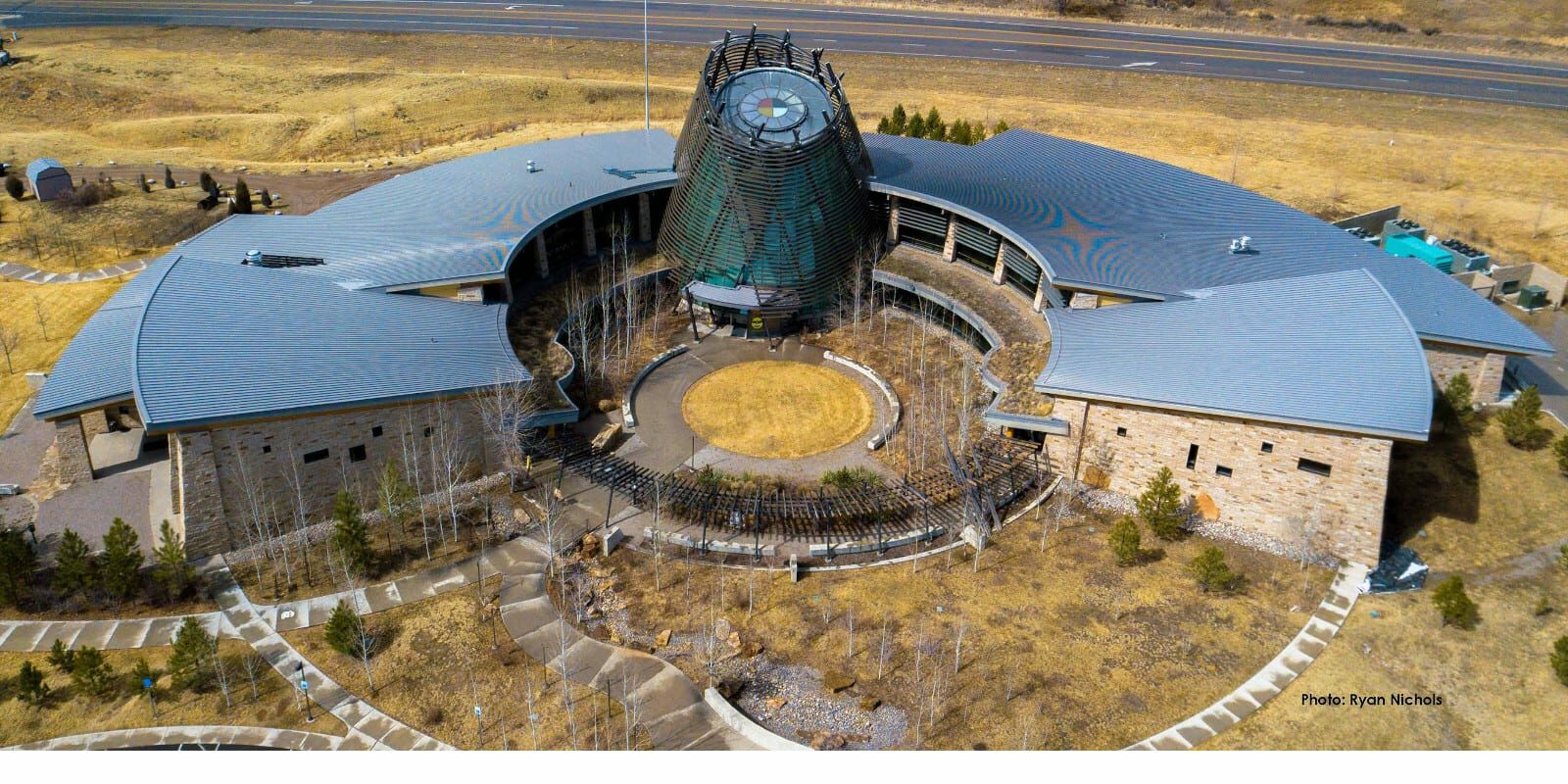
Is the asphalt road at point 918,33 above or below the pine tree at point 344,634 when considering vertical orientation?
above

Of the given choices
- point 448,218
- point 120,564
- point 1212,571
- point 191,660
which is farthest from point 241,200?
point 1212,571

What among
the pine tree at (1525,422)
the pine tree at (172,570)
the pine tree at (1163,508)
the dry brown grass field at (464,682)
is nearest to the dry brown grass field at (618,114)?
the pine tree at (1525,422)

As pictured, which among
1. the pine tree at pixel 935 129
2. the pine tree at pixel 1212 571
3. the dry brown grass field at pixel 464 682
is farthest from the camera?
the pine tree at pixel 935 129

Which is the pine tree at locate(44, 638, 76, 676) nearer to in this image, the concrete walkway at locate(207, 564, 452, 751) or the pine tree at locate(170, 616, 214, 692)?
the pine tree at locate(170, 616, 214, 692)

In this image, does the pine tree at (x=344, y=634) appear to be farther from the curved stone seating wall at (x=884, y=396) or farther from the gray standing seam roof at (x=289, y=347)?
the curved stone seating wall at (x=884, y=396)

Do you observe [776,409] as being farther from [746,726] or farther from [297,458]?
[297,458]

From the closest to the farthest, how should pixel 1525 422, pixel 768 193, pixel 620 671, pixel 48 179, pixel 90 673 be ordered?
pixel 90 673 → pixel 620 671 → pixel 1525 422 → pixel 768 193 → pixel 48 179
